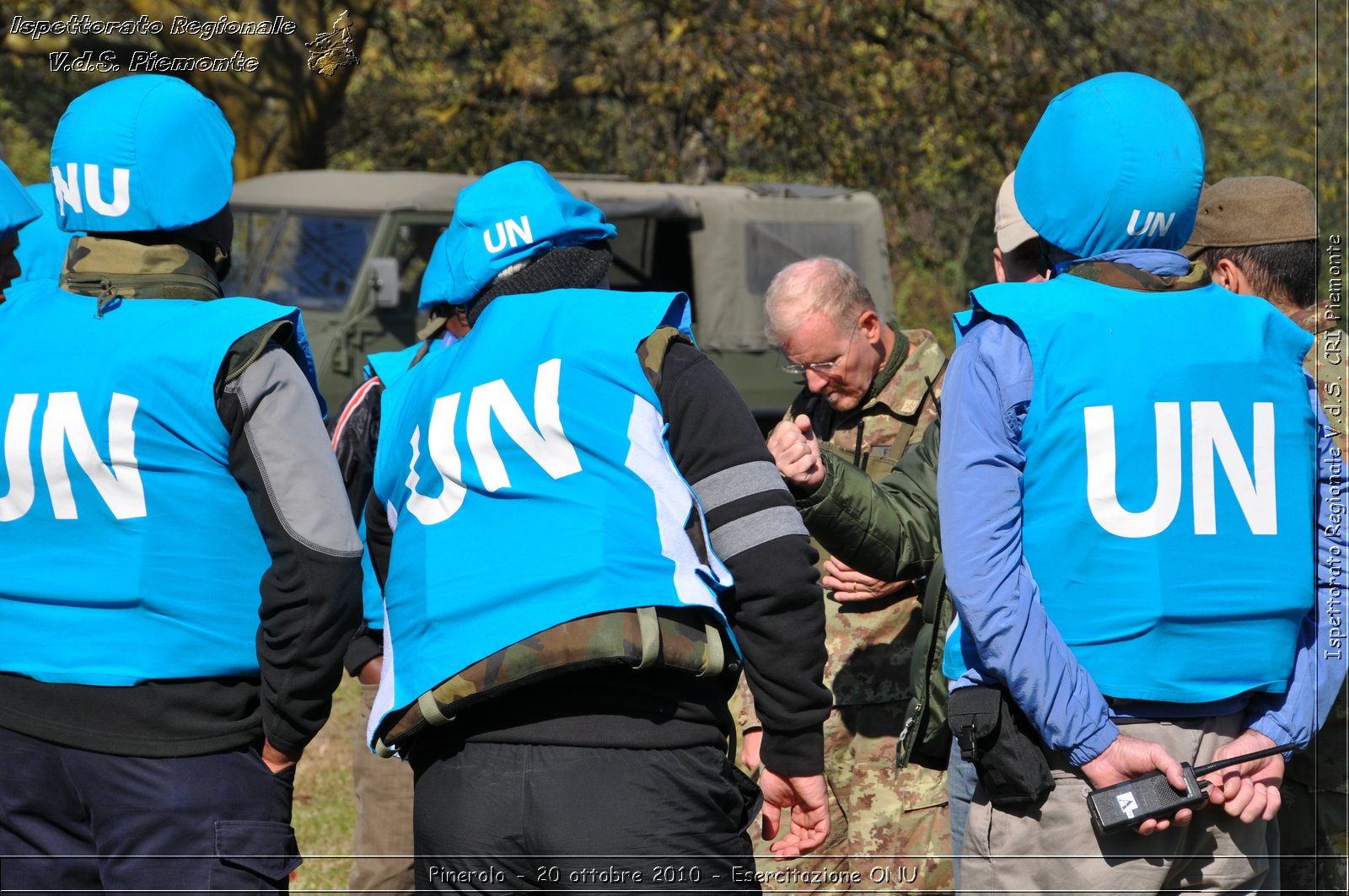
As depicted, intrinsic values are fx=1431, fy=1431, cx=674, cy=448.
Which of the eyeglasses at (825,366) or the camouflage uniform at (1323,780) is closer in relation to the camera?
the camouflage uniform at (1323,780)

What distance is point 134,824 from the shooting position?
237cm

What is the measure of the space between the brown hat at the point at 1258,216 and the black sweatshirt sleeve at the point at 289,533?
1.89 m

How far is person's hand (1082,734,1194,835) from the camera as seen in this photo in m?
2.15

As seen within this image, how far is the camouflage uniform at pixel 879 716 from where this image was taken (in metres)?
3.57

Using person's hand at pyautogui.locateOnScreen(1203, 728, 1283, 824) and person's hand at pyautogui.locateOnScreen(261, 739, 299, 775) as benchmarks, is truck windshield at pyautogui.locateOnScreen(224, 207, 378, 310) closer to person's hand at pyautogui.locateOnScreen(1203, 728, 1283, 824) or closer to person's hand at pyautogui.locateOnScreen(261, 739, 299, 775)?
person's hand at pyautogui.locateOnScreen(261, 739, 299, 775)

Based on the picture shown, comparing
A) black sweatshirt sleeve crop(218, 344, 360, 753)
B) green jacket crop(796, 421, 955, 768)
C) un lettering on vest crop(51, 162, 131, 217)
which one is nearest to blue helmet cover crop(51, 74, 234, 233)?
un lettering on vest crop(51, 162, 131, 217)

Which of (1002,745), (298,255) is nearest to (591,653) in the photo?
(1002,745)

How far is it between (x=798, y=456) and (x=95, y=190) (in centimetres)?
138

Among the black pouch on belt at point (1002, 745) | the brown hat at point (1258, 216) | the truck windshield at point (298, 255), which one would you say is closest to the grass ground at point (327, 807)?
the black pouch on belt at point (1002, 745)

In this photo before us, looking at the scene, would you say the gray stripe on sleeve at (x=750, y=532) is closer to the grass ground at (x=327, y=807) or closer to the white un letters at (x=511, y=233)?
the white un letters at (x=511, y=233)

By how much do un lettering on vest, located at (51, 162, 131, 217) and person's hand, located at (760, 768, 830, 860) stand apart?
4.90ft

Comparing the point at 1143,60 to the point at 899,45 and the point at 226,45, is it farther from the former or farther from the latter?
the point at 226,45

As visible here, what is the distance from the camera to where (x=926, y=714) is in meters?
2.84

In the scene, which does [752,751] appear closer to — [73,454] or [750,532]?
[750,532]
